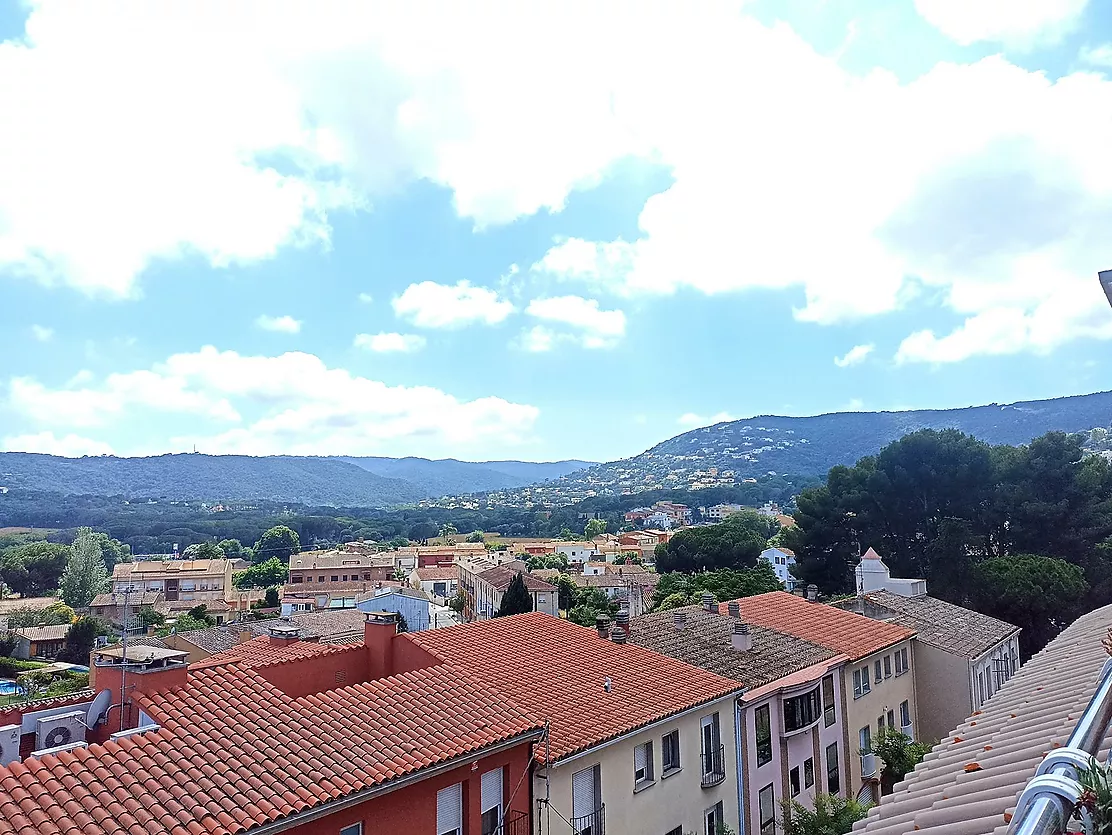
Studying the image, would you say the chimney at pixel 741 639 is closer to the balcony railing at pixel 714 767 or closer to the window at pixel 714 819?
the balcony railing at pixel 714 767

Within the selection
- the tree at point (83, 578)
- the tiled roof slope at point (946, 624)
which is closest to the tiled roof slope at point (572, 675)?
the tiled roof slope at point (946, 624)

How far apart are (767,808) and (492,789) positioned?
33.5 ft

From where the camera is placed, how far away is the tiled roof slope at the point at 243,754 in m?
8.10

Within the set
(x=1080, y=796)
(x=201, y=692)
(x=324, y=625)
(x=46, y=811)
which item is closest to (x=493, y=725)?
(x=201, y=692)

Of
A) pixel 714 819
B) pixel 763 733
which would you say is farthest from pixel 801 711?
pixel 714 819

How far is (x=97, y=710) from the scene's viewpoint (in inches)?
421

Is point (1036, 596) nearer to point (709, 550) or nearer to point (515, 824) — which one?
point (515, 824)

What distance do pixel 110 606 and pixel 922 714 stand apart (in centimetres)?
8843

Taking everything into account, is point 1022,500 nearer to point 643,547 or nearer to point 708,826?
point 708,826

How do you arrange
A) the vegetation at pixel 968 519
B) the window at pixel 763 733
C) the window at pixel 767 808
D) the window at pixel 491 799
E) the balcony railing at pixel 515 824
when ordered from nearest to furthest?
the window at pixel 491 799
the balcony railing at pixel 515 824
the window at pixel 767 808
the window at pixel 763 733
the vegetation at pixel 968 519

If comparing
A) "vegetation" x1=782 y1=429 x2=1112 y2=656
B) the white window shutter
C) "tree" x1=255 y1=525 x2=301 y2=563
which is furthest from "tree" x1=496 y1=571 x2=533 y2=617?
"tree" x1=255 y1=525 x2=301 y2=563

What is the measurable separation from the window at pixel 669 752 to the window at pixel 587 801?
7.53 ft

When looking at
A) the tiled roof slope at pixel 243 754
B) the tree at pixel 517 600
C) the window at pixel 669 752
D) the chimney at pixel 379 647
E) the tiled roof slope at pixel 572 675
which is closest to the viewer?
the tiled roof slope at pixel 243 754

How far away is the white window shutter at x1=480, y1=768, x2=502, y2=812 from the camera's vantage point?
11719 mm
